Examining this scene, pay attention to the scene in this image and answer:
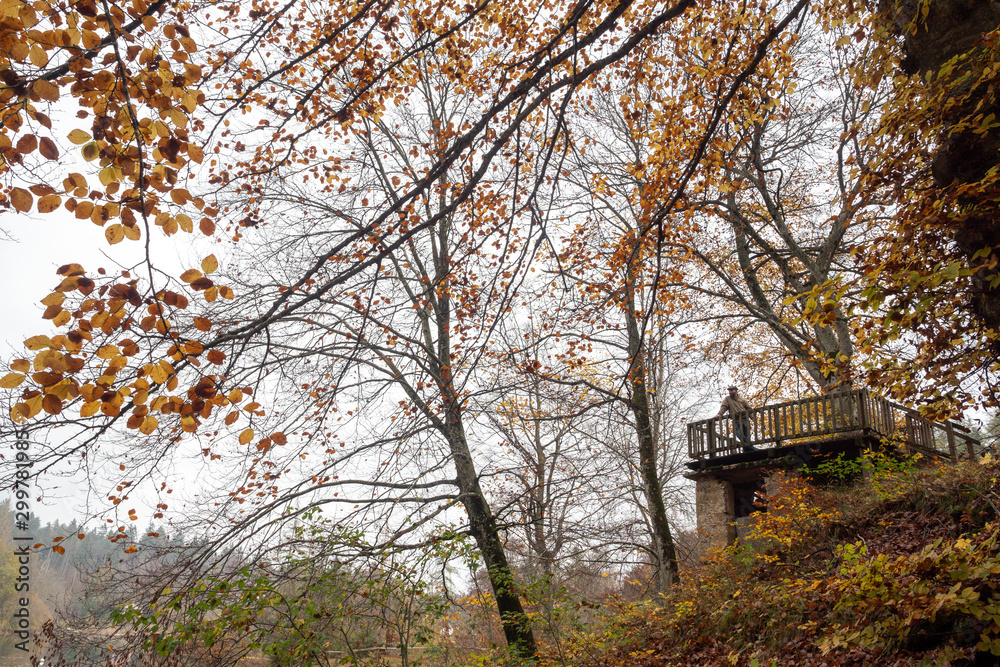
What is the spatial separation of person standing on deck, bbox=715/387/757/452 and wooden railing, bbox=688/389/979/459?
21mm

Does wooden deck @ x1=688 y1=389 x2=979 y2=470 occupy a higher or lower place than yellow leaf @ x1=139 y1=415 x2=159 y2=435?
higher

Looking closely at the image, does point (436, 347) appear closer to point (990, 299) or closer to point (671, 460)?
point (990, 299)

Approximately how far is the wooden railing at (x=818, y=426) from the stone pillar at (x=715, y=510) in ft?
1.98

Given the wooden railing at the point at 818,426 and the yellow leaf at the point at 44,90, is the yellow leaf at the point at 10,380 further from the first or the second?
the wooden railing at the point at 818,426

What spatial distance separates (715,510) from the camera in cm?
1134

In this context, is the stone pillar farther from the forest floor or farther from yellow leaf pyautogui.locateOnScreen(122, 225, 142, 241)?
yellow leaf pyautogui.locateOnScreen(122, 225, 142, 241)

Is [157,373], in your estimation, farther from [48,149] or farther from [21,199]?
[48,149]

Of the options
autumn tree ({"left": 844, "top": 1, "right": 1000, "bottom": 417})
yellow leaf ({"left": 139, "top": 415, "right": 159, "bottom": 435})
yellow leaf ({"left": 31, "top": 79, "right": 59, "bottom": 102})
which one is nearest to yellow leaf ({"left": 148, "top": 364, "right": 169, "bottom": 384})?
yellow leaf ({"left": 139, "top": 415, "right": 159, "bottom": 435})

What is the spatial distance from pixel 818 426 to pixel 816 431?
0.13 meters

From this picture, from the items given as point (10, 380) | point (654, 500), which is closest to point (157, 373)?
point (10, 380)

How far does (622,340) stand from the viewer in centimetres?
1256

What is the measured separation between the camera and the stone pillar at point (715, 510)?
36.3 ft

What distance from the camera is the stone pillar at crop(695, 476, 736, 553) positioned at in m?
11.1

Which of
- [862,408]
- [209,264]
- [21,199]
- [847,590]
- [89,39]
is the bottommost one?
[847,590]
